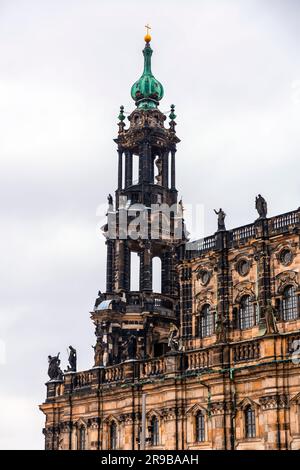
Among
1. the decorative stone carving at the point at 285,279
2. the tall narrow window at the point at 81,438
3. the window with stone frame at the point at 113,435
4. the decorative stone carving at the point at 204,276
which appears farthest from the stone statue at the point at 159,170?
the tall narrow window at the point at 81,438

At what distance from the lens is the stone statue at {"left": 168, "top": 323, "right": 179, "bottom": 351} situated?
57.6m

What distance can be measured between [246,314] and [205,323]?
370cm

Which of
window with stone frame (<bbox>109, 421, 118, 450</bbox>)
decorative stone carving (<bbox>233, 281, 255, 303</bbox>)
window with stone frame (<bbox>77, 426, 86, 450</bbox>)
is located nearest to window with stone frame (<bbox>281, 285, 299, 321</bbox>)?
decorative stone carving (<bbox>233, 281, 255, 303</bbox>)

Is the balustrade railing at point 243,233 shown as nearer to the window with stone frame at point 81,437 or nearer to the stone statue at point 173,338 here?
the stone statue at point 173,338

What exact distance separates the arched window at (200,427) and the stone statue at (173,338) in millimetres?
4818

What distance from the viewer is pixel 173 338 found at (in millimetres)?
60875

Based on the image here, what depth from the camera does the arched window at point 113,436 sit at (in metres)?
60.5

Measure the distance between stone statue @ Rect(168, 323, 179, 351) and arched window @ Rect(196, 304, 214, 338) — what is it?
167cm

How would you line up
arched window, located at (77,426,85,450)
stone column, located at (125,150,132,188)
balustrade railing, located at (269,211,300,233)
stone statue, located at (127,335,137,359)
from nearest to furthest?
balustrade railing, located at (269,211,300,233) → stone statue, located at (127,335,137,359) → arched window, located at (77,426,85,450) → stone column, located at (125,150,132,188)

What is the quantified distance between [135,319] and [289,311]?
15.0 meters

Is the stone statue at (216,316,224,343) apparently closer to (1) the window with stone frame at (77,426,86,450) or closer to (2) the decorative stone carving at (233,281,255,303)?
(2) the decorative stone carving at (233,281,255,303)

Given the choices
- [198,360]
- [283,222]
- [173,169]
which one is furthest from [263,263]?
[173,169]
